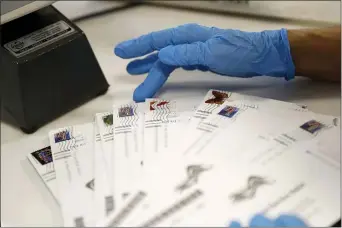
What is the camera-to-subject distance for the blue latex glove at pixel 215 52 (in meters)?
0.91

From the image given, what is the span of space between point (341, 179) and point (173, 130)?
0.26 m

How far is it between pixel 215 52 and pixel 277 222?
383 mm

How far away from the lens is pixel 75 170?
748mm

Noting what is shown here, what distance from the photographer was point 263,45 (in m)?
0.92

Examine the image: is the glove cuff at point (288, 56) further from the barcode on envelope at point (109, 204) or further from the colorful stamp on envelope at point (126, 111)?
the barcode on envelope at point (109, 204)

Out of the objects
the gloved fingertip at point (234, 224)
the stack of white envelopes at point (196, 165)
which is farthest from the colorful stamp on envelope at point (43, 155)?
the gloved fingertip at point (234, 224)

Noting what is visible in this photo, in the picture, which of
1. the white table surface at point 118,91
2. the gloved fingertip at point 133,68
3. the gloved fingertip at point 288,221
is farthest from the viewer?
the gloved fingertip at point 133,68

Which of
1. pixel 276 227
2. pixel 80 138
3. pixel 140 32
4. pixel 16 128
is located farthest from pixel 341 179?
pixel 140 32

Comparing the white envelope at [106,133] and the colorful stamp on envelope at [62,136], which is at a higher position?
the white envelope at [106,133]

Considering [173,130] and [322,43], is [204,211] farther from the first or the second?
[322,43]

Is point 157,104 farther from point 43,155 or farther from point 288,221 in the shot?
point 288,221

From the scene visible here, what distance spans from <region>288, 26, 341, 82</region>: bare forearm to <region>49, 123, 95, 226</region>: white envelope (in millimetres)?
406

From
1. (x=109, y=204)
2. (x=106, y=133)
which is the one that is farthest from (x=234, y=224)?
(x=106, y=133)

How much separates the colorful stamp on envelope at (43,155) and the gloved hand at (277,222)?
0.33 metres
